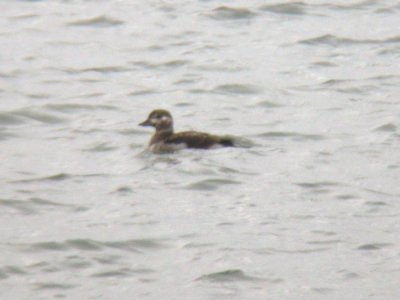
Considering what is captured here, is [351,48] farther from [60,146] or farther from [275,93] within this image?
[60,146]

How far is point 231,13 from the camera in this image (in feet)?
62.1

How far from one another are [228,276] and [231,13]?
9.03 m

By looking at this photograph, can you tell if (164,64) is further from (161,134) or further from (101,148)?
(161,134)

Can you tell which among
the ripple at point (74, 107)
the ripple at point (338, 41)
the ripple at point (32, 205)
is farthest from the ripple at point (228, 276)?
the ripple at point (338, 41)

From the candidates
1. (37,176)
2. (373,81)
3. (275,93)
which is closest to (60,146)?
(37,176)

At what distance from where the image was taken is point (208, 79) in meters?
16.5

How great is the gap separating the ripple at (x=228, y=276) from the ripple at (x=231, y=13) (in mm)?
8823

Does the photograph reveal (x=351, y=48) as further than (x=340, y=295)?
Yes

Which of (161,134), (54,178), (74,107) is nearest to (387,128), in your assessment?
(161,134)

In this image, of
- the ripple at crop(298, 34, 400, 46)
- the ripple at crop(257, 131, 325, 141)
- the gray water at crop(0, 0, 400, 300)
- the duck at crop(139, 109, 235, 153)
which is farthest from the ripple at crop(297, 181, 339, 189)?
the ripple at crop(298, 34, 400, 46)

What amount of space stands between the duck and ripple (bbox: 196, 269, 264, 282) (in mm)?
3081

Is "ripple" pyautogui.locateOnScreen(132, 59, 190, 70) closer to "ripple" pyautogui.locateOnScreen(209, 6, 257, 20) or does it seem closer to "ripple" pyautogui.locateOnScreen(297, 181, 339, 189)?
"ripple" pyautogui.locateOnScreen(209, 6, 257, 20)

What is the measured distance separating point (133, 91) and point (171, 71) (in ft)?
3.63

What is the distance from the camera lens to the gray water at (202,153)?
34.2 feet
